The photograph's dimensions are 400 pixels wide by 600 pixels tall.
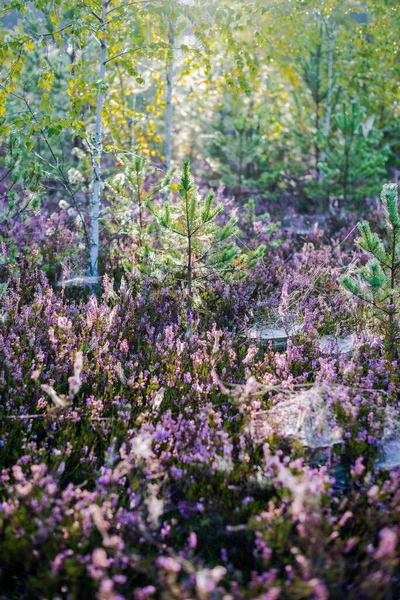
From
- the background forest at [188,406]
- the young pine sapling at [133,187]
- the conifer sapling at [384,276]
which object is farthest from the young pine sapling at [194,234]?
the conifer sapling at [384,276]

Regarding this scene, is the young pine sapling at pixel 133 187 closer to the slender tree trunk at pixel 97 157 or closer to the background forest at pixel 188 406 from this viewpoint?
the background forest at pixel 188 406

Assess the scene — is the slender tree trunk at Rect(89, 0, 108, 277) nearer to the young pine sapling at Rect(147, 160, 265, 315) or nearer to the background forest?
the background forest

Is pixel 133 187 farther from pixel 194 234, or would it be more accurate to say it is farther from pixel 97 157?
pixel 194 234

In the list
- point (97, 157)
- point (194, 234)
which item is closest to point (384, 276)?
point (194, 234)

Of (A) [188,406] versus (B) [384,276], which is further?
(B) [384,276]

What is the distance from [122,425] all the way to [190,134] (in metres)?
13.1

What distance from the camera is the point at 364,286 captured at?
4395mm

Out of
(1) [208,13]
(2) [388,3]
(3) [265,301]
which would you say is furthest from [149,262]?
(2) [388,3]

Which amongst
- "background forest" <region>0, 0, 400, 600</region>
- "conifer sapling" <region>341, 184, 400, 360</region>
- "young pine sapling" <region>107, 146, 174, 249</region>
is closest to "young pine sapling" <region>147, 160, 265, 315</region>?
"background forest" <region>0, 0, 400, 600</region>

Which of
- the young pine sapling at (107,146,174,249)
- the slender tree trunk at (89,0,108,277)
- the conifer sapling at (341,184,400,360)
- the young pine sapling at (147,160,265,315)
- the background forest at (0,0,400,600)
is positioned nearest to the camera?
the background forest at (0,0,400,600)

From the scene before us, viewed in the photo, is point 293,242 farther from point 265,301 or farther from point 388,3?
point 388,3

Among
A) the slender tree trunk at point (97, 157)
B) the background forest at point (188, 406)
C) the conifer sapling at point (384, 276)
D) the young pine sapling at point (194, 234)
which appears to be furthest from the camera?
the slender tree trunk at point (97, 157)

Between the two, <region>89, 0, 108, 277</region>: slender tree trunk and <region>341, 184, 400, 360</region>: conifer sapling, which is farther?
<region>89, 0, 108, 277</region>: slender tree trunk

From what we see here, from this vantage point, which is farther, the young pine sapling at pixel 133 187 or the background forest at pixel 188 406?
the young pine sapling at pixel 133 187
